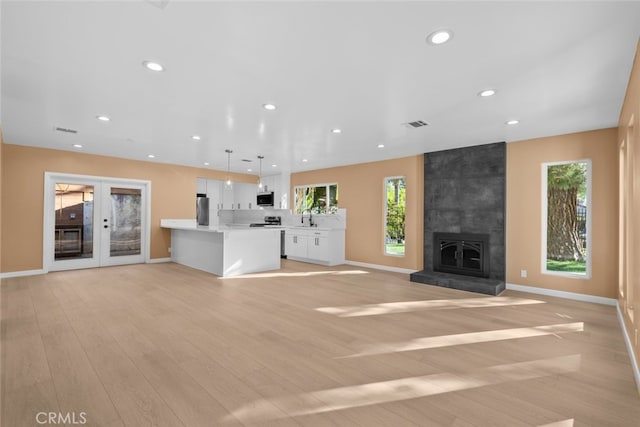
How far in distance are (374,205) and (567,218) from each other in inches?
142

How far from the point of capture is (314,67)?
2645mm

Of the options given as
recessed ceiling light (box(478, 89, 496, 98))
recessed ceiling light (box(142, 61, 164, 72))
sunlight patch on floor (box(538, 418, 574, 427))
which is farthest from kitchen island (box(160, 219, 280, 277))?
sunlight patch on floor (box(538, 418, 574, 427))

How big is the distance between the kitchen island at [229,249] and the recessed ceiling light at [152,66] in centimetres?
337

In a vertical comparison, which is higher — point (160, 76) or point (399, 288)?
point (160, 76)

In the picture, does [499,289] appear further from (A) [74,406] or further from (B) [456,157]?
(A) [74,406]

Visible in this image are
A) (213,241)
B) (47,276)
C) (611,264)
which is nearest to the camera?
(611,264)

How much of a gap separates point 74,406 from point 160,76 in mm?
2760

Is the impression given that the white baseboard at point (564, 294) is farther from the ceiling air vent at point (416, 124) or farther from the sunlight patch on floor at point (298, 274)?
the ceiling air vent at point (416, 124)

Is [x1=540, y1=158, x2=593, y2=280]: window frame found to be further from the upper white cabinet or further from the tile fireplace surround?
the upper white cabinet

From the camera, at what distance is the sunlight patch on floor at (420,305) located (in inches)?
151

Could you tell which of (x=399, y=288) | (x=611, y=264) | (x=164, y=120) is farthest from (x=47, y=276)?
(x=611, y=264)

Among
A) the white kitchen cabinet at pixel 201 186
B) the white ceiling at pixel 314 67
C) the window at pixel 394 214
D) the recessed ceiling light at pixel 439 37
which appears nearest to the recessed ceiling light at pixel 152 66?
the white ceiling at pixel 314 67

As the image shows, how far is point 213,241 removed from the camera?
6160mm

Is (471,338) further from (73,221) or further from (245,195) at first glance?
(245,195)
